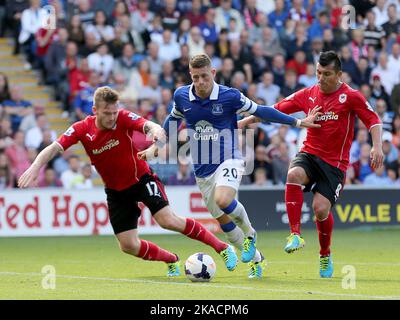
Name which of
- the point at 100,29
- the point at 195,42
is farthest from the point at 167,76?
the point at 100,29

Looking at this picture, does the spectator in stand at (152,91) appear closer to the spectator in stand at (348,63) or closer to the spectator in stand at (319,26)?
the spectator in stand at (319,26)

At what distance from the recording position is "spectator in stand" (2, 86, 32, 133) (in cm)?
2131

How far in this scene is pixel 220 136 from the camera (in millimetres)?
12312

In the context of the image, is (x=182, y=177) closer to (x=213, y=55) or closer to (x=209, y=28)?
(x=213, y=55)

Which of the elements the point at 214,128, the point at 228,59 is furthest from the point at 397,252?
the point at 228,59

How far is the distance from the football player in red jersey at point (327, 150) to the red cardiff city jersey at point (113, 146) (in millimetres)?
1837

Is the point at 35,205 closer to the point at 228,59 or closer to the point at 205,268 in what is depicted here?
the point at 228,59

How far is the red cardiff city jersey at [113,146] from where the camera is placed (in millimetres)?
12047

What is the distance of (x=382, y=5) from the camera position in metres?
26.7

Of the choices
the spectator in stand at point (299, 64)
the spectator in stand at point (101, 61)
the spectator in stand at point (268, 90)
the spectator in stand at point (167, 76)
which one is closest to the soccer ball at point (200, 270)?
the spectator in stand at point (101, 61)

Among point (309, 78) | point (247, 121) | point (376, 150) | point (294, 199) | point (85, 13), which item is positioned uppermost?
point (85, 13)

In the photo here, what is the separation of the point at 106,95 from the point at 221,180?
5.27 ft

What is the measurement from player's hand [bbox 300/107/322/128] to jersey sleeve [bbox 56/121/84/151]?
2.50m
